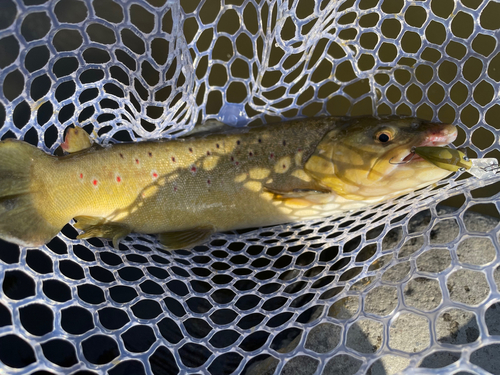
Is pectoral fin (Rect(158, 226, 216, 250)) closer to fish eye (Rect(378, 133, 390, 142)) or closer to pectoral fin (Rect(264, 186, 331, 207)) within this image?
pectoral fin (Rect(264, 186, 331, 207))

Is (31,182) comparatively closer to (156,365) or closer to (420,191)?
(156,365)

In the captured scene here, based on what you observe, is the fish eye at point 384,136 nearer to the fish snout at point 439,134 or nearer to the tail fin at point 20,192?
the fish snout at point 439,134

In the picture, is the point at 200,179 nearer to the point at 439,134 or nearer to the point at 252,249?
the point at 252,249

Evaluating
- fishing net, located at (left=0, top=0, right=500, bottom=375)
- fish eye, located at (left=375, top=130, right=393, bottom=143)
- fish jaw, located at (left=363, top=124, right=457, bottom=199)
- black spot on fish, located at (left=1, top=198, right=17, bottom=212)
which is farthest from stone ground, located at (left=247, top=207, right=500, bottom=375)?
black spot on fish, located at (left=1, top=198, right=17, bottom=212)

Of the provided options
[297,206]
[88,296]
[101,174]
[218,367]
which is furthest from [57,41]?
[218,367]

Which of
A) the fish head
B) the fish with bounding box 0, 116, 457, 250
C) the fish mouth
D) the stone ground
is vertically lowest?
the stone ground

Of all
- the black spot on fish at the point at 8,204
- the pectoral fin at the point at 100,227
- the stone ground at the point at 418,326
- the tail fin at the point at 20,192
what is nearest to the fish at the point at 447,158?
the stone ground at the point at 418,326
